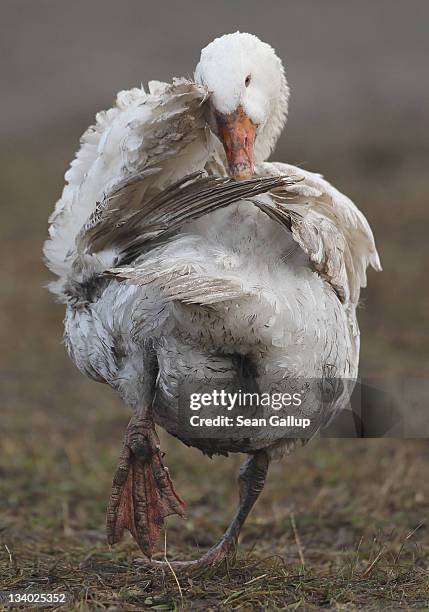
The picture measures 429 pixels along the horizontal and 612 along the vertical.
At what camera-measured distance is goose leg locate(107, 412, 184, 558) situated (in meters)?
3.61

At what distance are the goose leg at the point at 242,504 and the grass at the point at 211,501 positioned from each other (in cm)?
11

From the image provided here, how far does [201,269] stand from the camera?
327 centimetres

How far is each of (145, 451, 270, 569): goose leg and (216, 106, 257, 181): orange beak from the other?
4.16ft

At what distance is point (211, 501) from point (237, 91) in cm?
283

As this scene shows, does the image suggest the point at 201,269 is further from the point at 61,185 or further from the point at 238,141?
the point at 61,185

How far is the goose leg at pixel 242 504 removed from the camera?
4211 mm

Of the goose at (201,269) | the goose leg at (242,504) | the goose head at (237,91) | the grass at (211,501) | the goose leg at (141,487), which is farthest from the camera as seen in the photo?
the goose leg at (242,504)

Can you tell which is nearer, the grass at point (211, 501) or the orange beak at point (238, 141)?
the orange beak at point (238, 141)

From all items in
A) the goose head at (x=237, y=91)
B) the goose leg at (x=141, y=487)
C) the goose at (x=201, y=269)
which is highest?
the goose head at (x=237, y=91)

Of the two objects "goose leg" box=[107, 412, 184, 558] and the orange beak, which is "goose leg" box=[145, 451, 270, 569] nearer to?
"goose leg" box=[107, 412, 184, 558]

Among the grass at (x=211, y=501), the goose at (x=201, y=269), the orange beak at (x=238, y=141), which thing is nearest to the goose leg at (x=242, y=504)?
the grass at (x=211, y=501)

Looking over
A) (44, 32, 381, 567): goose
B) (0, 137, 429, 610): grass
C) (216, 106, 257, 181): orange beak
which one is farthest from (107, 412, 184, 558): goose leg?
(216, 106, 257, 181): orange beak

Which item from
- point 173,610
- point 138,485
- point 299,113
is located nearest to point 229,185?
point 138,485

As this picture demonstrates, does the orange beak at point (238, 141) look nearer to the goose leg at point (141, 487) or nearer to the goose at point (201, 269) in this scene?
the goose at point (201, 269)
